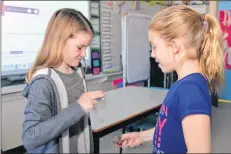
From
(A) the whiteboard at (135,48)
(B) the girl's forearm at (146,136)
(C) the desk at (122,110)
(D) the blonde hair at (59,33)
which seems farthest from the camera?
(A) the whiteboard at (135,48)

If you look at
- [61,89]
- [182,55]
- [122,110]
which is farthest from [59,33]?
[122,110]

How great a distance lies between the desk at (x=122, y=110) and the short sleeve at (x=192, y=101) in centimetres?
29

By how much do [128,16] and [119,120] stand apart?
1128 mm

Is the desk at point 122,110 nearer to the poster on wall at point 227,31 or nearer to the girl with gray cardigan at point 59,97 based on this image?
the girl with gray cardigan at point 59,97

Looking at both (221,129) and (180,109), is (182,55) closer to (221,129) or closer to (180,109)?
(180,109)

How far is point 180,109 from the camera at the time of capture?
43 cm

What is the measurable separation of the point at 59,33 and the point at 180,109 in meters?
0.27

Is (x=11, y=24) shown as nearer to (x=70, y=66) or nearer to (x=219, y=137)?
(x=70, y=66)

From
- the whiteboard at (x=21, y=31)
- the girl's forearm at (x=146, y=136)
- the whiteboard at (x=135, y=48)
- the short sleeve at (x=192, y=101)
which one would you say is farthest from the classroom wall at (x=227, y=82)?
the whiteboard at (x=135, y=48)

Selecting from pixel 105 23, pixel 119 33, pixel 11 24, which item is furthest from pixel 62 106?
pixel 119 33

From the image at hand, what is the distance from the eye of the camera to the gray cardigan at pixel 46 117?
0.46 meters

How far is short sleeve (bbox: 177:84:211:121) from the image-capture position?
404 millimetres

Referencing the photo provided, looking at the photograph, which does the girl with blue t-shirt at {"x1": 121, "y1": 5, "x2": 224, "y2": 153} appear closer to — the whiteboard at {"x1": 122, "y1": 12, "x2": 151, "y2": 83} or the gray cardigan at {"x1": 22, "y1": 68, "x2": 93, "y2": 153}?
the gray cardigan at {"x1": 22, "y1": 68, "x2": 93, "y2": 153}

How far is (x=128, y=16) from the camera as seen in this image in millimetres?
1908
